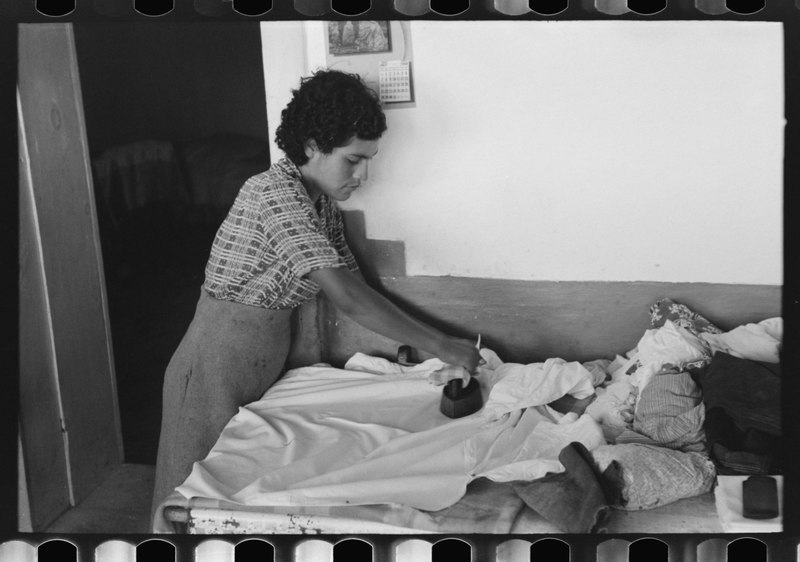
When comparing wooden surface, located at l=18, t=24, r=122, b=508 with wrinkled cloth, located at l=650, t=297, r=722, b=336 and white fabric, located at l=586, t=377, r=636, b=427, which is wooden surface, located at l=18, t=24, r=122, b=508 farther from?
wrinkled cloth, located at l=650, t=297, r=722, b=336

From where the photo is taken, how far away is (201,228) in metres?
1.98

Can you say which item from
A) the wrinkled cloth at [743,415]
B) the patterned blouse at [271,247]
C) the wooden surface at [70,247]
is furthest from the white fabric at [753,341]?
the wooden surface at [70,247]

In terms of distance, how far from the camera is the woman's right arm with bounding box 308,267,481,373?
160cm

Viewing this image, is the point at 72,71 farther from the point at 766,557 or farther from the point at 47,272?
the point at 766,557

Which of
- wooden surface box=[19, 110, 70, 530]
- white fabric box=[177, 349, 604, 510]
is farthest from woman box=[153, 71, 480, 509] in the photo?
wooden surface box=[19, 110, 70, 530]

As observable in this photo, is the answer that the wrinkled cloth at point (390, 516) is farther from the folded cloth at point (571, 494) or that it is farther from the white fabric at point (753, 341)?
the white fabric at point (753, 341)

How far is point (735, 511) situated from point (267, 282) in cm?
111

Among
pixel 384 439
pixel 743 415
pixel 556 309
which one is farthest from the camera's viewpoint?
pixel 556 309

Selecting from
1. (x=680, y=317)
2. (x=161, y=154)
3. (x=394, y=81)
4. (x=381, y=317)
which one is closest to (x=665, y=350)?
(x=680, y=317)

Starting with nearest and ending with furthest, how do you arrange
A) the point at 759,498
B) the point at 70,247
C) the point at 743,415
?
the point at 759,498 < the point at 743,415 < the point at 70,247

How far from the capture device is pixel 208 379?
1.76 m

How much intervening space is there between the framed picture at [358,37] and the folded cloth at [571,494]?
3.46 feet

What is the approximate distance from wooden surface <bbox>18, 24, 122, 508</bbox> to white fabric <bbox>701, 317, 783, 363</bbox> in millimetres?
1727

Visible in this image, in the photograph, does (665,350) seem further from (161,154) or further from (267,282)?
(161,154)
